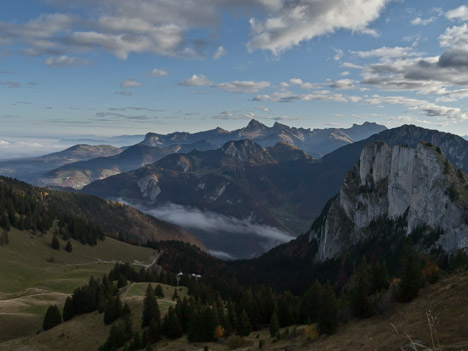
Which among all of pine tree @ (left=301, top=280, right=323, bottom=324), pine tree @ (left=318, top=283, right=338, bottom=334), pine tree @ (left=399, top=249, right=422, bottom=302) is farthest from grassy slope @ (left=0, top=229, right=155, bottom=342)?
pine tree @ (left=399, top=249, right=422, bottom=302)

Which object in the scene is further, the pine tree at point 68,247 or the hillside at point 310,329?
the pine tree at point 68,247

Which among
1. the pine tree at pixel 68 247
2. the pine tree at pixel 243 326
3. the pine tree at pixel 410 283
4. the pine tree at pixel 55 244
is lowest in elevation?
the pine tree at pixel 68 247

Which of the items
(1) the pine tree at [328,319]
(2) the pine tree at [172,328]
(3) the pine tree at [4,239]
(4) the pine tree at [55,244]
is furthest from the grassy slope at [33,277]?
(1) the pine tree at [328,319]

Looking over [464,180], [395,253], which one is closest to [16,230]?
[395,253]

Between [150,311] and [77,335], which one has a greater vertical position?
[150,311]

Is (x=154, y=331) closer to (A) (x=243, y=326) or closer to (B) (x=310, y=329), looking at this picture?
(A) (x=243, y=326)

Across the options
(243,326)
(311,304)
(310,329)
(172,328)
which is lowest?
(172,328)

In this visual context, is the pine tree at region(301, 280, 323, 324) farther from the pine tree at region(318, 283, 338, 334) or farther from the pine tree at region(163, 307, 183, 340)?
the pine tree at region(163, 307, 183, 340)

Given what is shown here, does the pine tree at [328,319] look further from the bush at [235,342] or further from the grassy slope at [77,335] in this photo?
the grassy slope at [77,335]

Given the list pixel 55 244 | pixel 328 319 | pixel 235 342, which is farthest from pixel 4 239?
pixel 328 319
